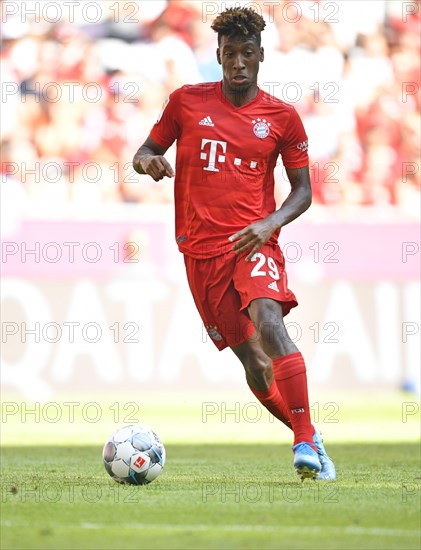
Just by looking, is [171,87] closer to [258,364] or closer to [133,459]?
[258,364]

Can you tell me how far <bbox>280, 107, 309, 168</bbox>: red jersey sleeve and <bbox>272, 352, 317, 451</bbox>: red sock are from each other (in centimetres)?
124

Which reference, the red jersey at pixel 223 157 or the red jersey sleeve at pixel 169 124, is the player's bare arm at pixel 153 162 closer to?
the red jersey sleeve at pixel 169 124

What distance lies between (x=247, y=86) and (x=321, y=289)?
7.80 m

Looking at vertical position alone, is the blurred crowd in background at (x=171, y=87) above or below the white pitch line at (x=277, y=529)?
above

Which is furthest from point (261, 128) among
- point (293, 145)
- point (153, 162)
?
point (153, 162)

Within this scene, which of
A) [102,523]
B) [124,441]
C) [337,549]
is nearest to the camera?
[337,549]

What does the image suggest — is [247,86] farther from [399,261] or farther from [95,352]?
[399,261]

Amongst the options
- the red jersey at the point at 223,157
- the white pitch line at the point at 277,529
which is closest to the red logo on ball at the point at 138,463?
the red jersey at the point at 223,157

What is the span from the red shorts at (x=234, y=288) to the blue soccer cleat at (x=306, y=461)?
841 millimetres

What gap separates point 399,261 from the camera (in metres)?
14.8

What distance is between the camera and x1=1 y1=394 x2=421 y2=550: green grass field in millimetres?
4258

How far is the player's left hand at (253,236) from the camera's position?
642cm

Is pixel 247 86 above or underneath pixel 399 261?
above

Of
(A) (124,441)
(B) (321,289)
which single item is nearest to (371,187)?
(B) (321,289)
